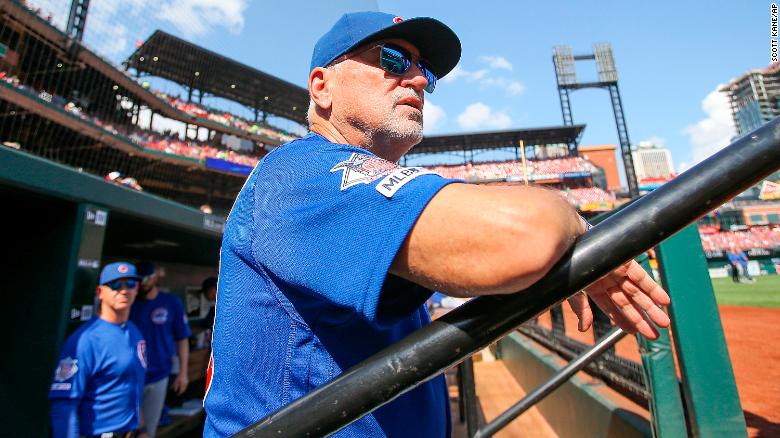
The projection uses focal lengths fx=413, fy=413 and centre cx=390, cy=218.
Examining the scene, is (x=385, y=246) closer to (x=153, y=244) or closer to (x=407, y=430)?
(x=407, y=430)

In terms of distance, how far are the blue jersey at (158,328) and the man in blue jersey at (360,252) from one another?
431cm

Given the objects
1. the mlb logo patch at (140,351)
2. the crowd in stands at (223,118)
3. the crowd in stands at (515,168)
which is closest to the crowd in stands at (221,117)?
the crowd in stands at (223,118)

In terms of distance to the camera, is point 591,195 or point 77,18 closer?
point 77,18

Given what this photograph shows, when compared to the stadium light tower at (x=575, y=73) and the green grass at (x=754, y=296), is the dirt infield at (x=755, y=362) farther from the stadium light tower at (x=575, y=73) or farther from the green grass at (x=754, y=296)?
the stadium light tower at (x=575, y=73)

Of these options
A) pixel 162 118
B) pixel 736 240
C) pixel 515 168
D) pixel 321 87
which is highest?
pixel 162 118

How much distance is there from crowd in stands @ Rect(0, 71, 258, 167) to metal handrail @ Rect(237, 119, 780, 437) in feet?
63.3

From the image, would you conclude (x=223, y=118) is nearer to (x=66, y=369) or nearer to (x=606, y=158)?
(x=66, y=369)

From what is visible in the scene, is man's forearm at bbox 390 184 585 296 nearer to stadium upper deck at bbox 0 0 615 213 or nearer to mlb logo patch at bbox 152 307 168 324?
mlb logo patch at bbox 152 307 168 324

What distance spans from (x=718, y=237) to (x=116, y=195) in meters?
31.4

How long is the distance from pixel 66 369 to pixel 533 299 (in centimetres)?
359

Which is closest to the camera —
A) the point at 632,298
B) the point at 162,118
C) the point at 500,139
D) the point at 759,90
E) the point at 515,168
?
the point at 632,298

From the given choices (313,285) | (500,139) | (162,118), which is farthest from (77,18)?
(500,139)

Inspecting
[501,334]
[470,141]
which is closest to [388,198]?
[501,334]

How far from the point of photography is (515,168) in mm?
34875
